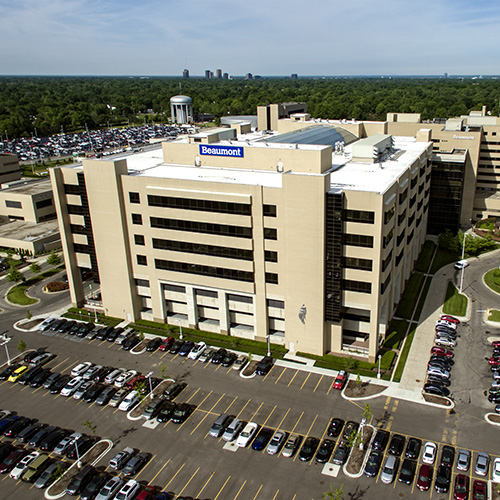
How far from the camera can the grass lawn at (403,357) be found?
6663 centimetres

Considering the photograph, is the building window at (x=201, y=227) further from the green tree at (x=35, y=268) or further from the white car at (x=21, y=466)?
the green tree at (x=35, y=268)

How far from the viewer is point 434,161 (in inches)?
4606

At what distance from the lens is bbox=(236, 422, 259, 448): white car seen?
55062mm

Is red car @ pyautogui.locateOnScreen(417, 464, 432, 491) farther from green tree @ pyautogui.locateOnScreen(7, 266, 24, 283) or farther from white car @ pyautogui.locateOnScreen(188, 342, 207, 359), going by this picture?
green tree @ pyautogui.locateOnScreen(7, 266, 24, 283)

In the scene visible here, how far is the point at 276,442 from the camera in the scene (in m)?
54.4

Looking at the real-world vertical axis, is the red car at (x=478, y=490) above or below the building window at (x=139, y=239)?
below

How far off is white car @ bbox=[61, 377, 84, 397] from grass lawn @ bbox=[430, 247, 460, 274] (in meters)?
72.0

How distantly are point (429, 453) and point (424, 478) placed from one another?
3.80m

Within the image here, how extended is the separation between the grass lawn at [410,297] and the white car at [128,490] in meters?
52.3

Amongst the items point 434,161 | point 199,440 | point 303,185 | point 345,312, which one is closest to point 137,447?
point 199,440

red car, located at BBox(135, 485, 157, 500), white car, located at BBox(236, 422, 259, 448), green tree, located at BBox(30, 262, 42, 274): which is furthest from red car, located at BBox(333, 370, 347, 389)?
green tree, located at BBox(30, 262, 42, 274)

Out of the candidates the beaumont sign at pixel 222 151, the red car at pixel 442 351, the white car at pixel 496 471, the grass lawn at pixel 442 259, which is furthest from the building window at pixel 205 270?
the grass lawn at pixel 442 259

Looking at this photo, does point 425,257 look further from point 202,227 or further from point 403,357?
point 202,227

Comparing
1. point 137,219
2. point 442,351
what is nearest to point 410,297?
point 442,351
